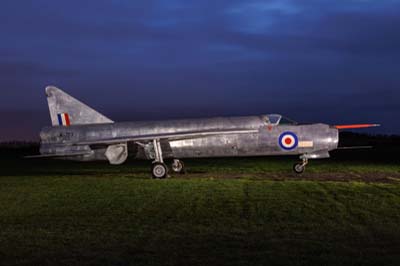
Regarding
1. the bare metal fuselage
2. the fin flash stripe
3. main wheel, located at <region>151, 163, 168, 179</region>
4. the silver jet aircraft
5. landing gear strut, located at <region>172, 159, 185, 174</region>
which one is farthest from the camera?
landing gear strut, located at <region>172, 159, 185, 174</region>

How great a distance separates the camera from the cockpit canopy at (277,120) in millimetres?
20094

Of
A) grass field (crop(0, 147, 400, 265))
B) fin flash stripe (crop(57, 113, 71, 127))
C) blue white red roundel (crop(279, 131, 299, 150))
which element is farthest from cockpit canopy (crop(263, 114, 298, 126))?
fin flash stripe (crop(57, 113, 71, 127))

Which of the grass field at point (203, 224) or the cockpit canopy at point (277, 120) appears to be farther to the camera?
the cockpit canopy at point (277, 120)

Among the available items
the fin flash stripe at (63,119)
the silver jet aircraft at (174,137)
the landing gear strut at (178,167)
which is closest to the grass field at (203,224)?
the silver jet aircraft at (174,137)

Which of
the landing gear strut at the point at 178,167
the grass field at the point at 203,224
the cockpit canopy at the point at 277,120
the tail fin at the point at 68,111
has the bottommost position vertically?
the grass field at the point at 203,224

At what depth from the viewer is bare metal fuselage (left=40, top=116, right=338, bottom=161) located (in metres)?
19.8

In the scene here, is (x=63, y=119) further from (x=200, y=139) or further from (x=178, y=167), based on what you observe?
(x=200, y=139)

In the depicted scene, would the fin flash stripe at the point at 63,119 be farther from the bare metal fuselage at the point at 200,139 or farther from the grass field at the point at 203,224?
the grass field at the point at 203,224

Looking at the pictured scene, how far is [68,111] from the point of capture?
69.5 feet

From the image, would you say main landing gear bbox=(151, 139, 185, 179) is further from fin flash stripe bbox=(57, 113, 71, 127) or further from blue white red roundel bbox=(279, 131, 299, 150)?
blue white red roundel bbox=(279, 131, 299, 150)

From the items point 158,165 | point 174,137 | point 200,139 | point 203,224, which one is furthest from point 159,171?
point 203,224

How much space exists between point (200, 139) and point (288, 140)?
3.52 m

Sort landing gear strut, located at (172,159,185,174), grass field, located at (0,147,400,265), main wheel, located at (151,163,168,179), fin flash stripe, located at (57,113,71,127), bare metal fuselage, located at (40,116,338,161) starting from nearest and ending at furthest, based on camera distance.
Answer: grass field, located at (0,147,400,265)
main wheel, located at (151,163,168,179)
bare metal fuselage, located at (40,116,338,161)
fin flash stripe, located at (57,113,71,127)
landing gear strut, located at (172,159,185,174)

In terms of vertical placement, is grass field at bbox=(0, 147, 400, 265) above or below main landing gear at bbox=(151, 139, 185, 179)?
below
